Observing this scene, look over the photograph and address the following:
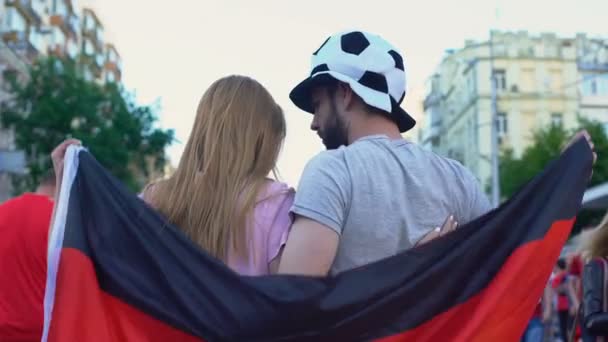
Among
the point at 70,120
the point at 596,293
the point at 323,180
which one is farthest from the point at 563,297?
the point at 70,120

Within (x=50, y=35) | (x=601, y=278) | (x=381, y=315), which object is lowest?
(x=601, y=278)

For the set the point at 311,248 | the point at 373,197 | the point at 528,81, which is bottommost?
the point at 311,248

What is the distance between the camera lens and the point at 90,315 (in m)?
2.92

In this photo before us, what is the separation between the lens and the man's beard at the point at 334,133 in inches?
128

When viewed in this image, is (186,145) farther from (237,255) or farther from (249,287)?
(249,287)

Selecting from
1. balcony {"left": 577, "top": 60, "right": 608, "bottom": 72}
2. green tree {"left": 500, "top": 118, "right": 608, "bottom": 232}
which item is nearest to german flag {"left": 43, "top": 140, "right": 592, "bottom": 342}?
green tree {"left": 500, "top": 118, "right": 608, "bottom": 232}

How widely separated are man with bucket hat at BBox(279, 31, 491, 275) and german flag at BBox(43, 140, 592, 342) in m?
0.11

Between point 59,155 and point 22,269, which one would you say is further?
point 22,269

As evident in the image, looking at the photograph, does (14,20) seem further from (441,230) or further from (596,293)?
(441,230)

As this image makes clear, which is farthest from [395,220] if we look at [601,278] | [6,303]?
[6,303]

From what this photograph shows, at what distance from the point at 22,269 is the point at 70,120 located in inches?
1481

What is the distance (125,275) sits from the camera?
300cm

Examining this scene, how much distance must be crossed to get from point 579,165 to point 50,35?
59196 mm

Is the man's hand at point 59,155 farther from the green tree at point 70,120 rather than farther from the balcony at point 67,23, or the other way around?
the balcony at point 67,23
